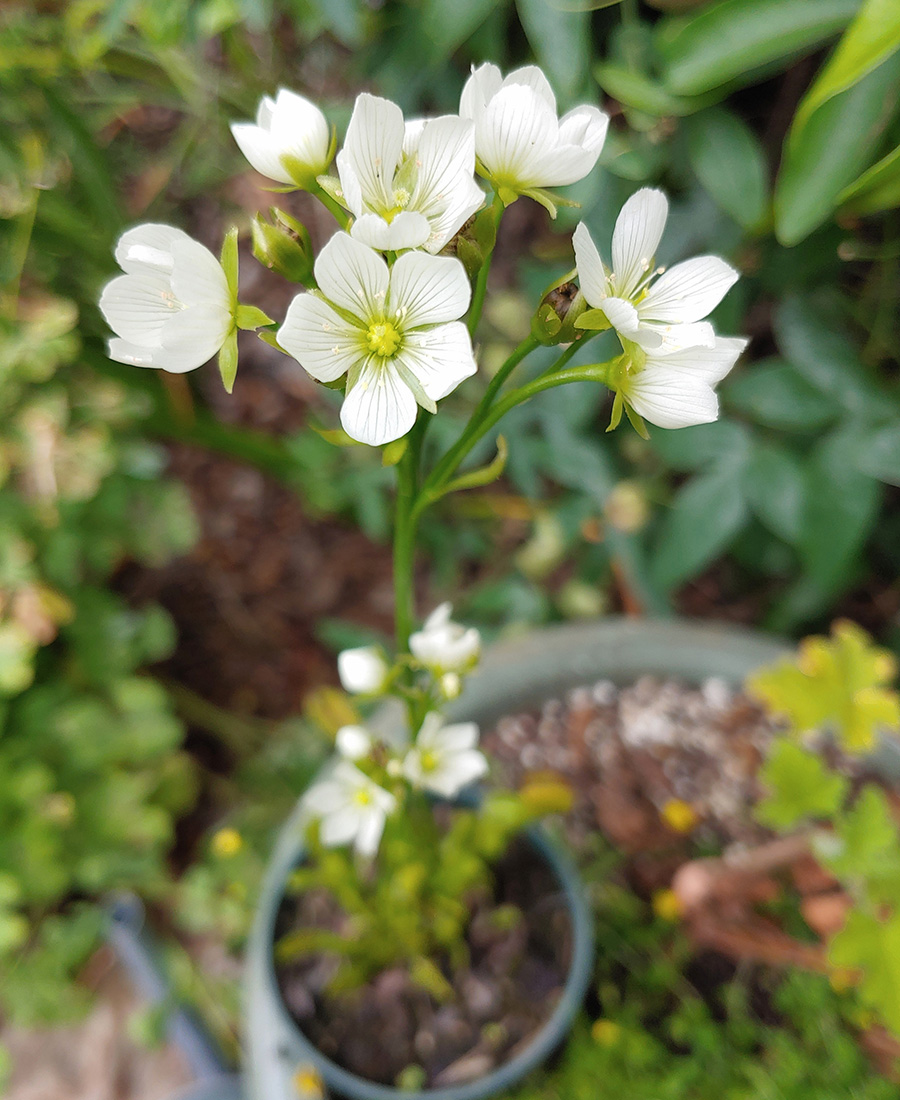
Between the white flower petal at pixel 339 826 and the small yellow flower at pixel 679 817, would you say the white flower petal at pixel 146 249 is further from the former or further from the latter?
the small yellow flower at pixel 679 817

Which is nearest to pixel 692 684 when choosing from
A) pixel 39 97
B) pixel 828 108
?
pixel 828 108

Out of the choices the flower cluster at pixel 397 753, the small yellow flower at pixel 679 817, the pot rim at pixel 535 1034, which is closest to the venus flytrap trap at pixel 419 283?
the flower cluster at pixel 397 753

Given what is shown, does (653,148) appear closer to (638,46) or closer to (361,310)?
(638,46)

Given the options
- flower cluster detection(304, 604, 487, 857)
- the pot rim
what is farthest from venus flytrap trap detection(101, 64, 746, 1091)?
the pot rim

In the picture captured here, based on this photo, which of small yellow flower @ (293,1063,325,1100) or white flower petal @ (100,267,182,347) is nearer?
white flower petal @ (100,267,182,347)

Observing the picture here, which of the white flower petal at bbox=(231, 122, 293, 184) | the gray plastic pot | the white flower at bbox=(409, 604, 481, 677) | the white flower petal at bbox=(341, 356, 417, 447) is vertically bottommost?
the gray plastic pot

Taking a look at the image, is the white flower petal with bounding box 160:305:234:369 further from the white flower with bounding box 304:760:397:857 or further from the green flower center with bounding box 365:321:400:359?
the white flower with bounding box 304:760:397:857
